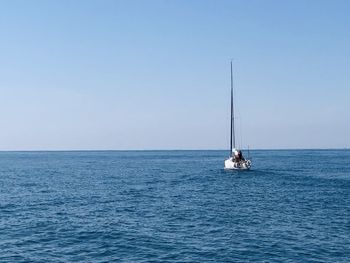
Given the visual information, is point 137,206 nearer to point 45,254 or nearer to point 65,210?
point 65,210

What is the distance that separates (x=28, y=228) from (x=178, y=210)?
55.5 feet

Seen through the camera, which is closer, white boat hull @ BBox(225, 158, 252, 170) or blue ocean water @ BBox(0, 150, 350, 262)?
blue ocean water @ BBox(0, 150, 350, 262)

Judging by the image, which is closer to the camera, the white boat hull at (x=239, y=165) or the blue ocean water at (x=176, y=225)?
the blue ocean water at (x=176, y=225)

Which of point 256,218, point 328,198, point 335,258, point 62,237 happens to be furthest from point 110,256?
point 328,198

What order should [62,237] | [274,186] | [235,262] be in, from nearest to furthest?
1. [235,262]
2. [62,237]
3. [274,186]

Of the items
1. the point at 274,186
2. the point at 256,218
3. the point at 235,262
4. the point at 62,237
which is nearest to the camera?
the point at 235,262

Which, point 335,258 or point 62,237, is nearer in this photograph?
point 335,258

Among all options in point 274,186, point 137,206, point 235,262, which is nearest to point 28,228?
point 137,206

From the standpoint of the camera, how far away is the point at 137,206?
52.2 m

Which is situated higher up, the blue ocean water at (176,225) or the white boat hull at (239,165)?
the white boat hull at (239,165)

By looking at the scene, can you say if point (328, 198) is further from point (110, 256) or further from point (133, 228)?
point (110, 256)

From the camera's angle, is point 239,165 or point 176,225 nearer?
point 176,225

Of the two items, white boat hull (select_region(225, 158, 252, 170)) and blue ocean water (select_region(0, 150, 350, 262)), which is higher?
white boat hull (select_region(225, 158, 252, 170))

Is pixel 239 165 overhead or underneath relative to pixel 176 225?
overhead
